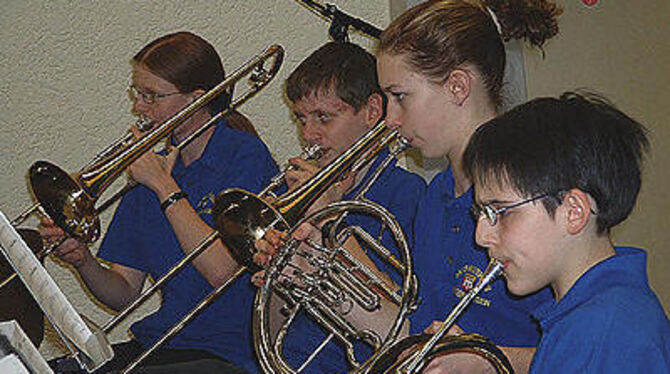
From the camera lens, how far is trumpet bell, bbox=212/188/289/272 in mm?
1365

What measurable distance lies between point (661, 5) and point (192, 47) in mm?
1860

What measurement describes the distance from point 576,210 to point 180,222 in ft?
2.65

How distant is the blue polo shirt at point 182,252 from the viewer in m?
1.59

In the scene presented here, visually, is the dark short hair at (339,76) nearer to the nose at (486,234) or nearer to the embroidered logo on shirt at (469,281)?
the embroidered logo on shirt at (469,281)

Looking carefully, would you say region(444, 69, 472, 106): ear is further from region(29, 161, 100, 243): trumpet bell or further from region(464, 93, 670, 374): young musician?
region(29, 161, 100, 243): trumpet bell

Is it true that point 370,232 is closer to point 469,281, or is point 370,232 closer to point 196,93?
point 469,281

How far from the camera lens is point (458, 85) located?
1.27m

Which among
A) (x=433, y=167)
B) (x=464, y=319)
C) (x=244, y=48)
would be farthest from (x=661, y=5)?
(x=464, y=319)

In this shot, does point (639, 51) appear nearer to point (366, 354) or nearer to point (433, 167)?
point (433, 167)

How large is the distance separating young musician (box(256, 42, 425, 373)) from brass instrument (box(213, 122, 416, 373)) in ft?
0.26

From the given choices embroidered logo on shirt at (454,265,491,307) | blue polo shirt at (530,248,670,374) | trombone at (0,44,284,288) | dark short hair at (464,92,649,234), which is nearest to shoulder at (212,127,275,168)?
trombone at (0,44,284,288)

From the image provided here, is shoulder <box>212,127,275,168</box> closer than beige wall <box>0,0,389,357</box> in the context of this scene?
Yes

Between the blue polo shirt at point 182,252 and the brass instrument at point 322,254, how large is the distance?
0.23 m

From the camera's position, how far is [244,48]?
2.21 metres
